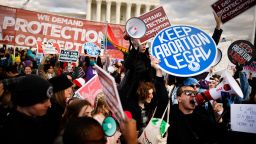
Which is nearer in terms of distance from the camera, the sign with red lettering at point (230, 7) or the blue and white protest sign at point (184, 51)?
the blue and white protest sign at point (184, 51)

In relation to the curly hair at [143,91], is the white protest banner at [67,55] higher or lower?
higher

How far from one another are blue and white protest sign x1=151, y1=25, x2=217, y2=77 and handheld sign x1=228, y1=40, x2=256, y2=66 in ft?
11.4

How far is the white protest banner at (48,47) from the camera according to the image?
1020 cm

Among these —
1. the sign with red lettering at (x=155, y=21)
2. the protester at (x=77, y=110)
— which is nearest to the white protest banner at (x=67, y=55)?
the sign with red lettering at (x=155, y=21)

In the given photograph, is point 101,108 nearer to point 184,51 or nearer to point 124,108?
point 124,108

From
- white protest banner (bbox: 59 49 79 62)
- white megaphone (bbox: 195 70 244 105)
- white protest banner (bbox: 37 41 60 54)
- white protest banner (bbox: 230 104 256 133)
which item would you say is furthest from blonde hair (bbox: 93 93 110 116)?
white protest banner (bbox: 37 41 60 54)

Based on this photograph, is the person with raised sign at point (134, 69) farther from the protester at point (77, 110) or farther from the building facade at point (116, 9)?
the building facade at point (116, 9)

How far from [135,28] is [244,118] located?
2056 millimetres

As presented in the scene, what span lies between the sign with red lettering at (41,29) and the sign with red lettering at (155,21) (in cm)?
558

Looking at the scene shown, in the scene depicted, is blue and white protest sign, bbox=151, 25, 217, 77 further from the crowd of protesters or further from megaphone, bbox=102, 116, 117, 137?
megaphone, bbox=102, 116, 117, 137

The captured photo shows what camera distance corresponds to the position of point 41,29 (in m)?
11.0

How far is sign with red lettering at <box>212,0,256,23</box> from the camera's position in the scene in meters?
3.70

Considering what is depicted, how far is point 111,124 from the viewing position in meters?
1.91

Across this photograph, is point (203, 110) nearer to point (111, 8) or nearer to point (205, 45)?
point (205, 45)
